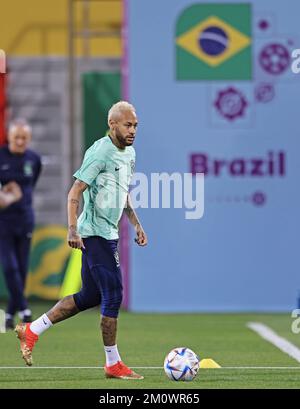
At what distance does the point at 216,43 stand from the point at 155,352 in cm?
588

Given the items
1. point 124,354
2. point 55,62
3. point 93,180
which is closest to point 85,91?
point 55,62

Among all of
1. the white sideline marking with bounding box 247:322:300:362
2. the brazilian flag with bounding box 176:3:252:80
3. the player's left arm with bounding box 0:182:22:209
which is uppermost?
the brazilian flag with bounding box 176:3:252:80

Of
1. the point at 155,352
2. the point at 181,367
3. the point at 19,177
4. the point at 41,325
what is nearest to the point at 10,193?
the point at 19,177

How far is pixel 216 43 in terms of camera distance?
16953 mm

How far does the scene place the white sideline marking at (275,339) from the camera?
1209 centimetres

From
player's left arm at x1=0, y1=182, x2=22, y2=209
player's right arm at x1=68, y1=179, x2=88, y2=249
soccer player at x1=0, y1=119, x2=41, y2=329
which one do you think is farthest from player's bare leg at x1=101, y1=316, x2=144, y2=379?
soccer player at x1=0, y1=119, x2=41, y2=329

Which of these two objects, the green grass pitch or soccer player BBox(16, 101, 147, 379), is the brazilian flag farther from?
soccer player BBox(16, 101, 147, 379)

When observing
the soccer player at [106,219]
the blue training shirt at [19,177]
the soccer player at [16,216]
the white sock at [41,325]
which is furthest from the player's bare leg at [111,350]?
the blue training shirt at [19,177]

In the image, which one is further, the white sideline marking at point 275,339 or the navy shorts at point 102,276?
the white sideline marking at point 275,339

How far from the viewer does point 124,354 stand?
12.0m

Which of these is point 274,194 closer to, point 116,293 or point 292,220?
point 292,220

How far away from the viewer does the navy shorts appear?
394 inches

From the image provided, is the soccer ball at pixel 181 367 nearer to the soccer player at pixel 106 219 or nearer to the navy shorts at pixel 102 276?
the soccer player at pixel 106 219

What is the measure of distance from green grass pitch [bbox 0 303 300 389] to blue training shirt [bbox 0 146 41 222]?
1339 millimetres
